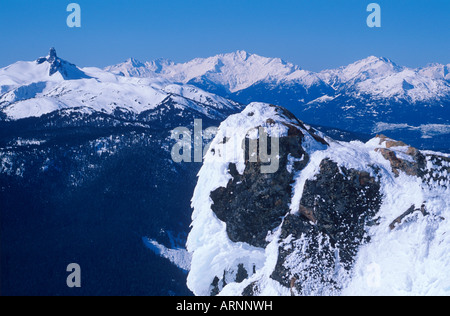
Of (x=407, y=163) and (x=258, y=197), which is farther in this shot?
(x=258, y=197)

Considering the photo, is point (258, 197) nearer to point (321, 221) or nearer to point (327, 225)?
point (321, 221)

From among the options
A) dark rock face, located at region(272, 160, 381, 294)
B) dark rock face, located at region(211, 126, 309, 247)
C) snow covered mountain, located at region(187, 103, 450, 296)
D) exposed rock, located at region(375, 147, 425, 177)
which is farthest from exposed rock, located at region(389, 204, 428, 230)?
dark rock face, located at region(211, 126, 309, 247)

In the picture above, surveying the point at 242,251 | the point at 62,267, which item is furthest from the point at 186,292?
the point at 242,251

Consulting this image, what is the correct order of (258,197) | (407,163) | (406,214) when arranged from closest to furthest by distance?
(406,214) < (407,163) < (258,197)

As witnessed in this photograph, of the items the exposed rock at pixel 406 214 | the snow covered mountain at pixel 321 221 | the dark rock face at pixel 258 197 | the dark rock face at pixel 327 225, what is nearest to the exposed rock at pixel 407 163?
the snow covered mountain at pixel 321 221

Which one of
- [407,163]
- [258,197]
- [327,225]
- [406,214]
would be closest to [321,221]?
[327,225]

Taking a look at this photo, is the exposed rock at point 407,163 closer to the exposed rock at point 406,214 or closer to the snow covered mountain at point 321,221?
the snow covered mountain at point 321,221

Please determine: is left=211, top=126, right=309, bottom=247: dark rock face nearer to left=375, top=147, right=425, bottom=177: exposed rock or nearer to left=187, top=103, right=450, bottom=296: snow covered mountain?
left=187, top=103, right=450, bottom=296: snow covered mountain
